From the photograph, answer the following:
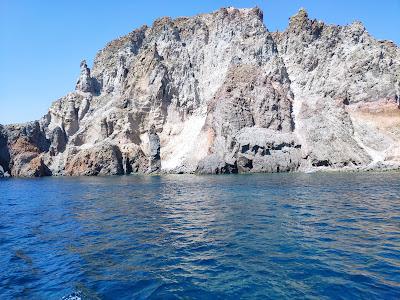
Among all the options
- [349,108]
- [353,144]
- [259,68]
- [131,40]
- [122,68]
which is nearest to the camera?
[353,144]

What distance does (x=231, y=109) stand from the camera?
292 feet

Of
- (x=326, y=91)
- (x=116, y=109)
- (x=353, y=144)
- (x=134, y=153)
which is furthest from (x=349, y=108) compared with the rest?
(x=116, y=109)

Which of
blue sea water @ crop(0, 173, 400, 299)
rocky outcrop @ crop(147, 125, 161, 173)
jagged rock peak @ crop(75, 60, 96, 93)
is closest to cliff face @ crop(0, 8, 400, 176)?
rocky outcrop @ crop(147, 125, 161, 173)

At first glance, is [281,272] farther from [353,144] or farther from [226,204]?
[353,144]

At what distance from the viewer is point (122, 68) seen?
123375mm

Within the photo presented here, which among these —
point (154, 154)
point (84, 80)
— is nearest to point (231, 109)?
point (154, 154)

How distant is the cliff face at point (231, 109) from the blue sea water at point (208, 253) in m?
53.3

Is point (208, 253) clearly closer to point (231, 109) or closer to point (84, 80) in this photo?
point (231, 109)

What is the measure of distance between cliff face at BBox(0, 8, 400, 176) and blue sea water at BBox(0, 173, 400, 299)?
175 feet

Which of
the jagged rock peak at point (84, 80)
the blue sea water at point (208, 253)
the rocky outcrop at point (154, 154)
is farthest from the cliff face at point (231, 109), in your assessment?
the blue sea water at point (208, 253)

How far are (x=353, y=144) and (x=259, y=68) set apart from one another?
33027 millimetres

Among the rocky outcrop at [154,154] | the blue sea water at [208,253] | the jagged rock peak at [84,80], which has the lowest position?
the blue sea water at [208,253]

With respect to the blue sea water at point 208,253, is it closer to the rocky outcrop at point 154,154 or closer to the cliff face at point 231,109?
the cliff face at point 231,109

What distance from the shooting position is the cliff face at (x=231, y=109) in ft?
269
